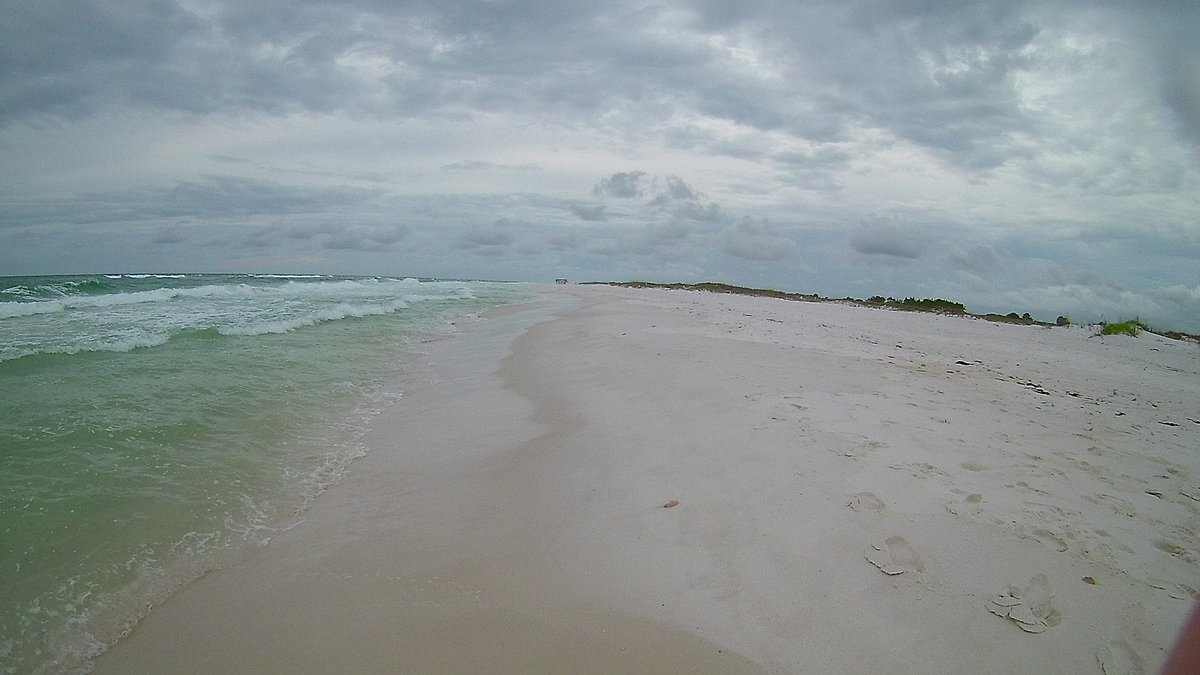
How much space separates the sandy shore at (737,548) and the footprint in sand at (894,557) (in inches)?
0.5

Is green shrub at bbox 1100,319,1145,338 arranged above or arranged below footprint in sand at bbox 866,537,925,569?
above

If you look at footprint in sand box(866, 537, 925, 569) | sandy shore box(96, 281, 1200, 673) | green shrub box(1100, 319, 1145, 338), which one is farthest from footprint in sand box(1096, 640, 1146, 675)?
green shrub box(1100, 319, 1145, 338)

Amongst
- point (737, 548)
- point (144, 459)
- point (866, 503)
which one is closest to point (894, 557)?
point (866, 503)

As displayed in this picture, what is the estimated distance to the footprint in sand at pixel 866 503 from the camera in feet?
14.2

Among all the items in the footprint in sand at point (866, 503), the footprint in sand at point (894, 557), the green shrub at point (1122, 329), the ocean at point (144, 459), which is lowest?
the ocean at point (144, 459)

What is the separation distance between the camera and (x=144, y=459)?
617cm

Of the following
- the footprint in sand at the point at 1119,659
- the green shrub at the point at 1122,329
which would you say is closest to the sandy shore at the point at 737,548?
the footprint in sand at the point at 1119,659

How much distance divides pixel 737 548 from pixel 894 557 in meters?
0.99

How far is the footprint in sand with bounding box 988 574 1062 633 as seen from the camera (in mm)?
3184

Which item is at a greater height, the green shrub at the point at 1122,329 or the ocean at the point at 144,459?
the green shrub at the point at 1122,329

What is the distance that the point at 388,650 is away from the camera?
3.41 m

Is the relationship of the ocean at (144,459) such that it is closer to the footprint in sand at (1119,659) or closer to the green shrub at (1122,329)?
the footprint in sand at (1119,659)

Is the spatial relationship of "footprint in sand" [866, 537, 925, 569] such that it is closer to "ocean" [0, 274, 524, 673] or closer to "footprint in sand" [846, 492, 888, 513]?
"footprint in sand" [846, 492, 888, 513]

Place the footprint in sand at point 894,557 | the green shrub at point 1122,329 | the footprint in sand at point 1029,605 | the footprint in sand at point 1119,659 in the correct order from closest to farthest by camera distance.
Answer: the footprint in sand at point 1119,659, the footprint in sand at point 1029,605, the footprint in sand at point 894,557, the green shrub at point 1122,329
